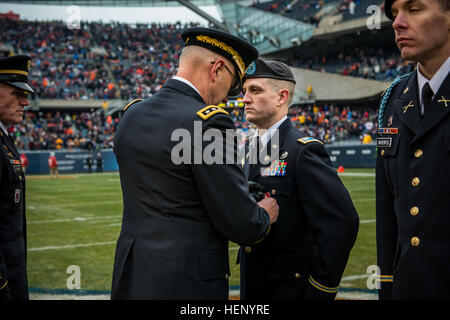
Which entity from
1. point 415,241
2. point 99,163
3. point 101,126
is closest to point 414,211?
point 415,241

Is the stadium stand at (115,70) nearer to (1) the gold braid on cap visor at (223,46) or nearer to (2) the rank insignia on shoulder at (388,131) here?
(2) the rank insignia on shoulder at (388,131)

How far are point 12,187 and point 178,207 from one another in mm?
1831

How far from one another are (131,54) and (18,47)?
10.5 metres

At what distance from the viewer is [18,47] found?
4178 centimetres

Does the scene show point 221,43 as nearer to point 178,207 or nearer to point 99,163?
point 178,207

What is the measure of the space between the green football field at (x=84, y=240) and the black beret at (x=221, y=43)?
396 centimetres

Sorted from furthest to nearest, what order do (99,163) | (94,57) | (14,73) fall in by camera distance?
(94,57) → (99,163) → (14,73)

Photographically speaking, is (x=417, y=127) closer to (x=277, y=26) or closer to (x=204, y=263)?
(x=204, y=263)

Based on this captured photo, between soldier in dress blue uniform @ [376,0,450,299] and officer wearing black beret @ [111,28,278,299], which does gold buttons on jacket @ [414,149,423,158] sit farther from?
officer wearing black beret @ [111,28,278,299]

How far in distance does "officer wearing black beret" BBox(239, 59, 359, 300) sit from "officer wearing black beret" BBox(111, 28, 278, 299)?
0.51m

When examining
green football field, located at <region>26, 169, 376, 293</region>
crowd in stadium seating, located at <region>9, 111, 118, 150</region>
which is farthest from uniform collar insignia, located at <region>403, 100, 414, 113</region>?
crowd in stadium seating, located at <region>9, 111, 118, 150</region>

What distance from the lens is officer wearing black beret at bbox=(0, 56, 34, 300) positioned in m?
3.35

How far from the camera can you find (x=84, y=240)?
8.83m
